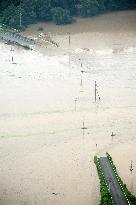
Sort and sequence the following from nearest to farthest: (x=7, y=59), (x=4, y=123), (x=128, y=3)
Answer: (x=4, y=123) < (x=7, y=59) < (x=128, y=3)

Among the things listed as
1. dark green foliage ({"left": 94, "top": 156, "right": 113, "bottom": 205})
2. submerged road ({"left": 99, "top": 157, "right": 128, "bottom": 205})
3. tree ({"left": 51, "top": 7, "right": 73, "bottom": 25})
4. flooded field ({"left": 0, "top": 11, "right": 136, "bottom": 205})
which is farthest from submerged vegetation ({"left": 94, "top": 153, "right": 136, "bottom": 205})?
tree ({"left": 51, "top": 7, "right": 73, "bottom": 25})

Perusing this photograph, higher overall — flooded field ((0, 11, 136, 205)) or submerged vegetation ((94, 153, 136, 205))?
flooded field ((0, 11, 136, 205))

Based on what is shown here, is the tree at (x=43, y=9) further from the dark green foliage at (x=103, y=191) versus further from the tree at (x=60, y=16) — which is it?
the dark green foliage at (x=103, y=191)

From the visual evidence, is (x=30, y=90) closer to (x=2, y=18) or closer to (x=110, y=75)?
(x=110, y=75)

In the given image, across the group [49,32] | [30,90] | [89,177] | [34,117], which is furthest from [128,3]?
[89,177]

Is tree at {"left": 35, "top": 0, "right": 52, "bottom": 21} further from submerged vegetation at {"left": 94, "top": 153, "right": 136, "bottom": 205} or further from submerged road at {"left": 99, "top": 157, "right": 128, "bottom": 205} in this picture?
submerged vegetation at {"left": 94, "top": 153, "right": 136, "bottom": 205}

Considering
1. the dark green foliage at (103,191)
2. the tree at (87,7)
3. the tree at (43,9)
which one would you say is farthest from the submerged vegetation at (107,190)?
the tree at (87,7)

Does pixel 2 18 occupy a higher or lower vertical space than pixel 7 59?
higher
